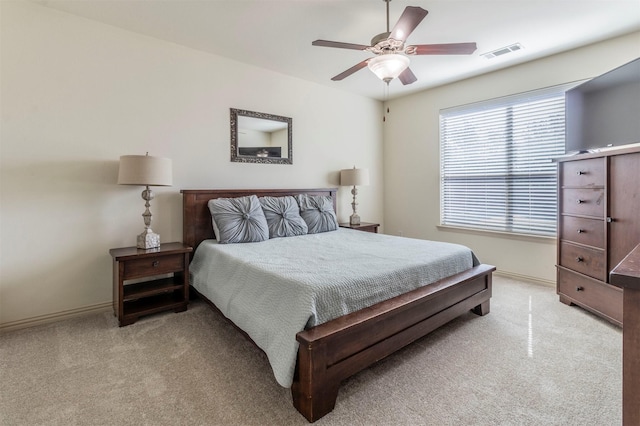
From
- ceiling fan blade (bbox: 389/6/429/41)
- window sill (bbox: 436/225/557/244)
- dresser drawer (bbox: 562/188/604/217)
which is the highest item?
ceiling fan blade (bbox: 389/6/429/41)

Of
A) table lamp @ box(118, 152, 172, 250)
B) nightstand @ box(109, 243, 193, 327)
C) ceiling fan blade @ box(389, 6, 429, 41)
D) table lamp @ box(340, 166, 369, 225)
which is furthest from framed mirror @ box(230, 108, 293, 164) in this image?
ceiling fan blade @ box(389, 6, 429, 41)

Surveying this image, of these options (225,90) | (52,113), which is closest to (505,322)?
(225,90)

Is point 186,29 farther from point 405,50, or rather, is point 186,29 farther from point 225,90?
point 405,50

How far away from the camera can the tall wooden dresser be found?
2.32m

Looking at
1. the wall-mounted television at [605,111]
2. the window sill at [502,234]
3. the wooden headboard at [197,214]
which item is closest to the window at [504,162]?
the window sill at [502,234]

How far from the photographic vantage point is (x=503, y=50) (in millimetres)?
3293

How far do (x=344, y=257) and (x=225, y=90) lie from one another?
7.96 feet

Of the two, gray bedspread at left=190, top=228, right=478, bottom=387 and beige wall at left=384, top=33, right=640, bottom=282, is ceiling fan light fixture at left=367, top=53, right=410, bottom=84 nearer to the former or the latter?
gray bedspread at left=190, top=228, right=478, bottom=387

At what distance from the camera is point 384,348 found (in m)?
1.84

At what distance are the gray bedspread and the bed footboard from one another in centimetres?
7

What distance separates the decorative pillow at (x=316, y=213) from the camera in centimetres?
367

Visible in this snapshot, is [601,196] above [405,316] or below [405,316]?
above

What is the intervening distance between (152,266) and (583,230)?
12.5 ft

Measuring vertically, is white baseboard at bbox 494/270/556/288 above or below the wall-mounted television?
below
